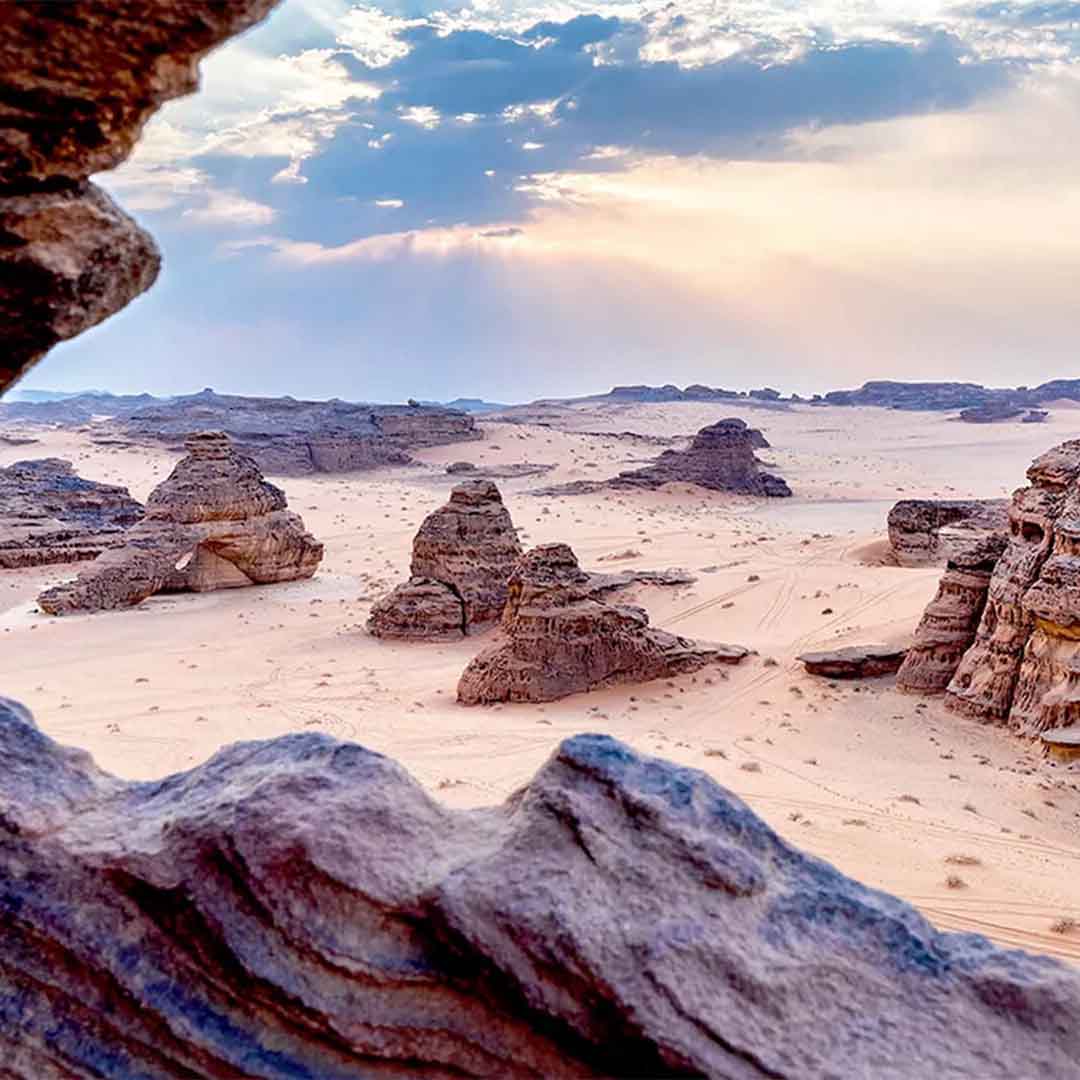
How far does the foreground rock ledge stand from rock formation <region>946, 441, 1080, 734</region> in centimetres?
825

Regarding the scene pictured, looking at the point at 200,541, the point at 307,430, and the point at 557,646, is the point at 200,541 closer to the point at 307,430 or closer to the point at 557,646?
the point at 557,646

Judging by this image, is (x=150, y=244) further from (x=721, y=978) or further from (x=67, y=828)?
(x=721, y=978)

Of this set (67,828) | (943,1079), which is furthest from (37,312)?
(943,1079)

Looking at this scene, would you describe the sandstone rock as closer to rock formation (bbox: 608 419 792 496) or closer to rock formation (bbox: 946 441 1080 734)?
rock formation (bbox: 946 441 1080 734)

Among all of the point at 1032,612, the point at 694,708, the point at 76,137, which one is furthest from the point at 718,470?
the point at 76,137

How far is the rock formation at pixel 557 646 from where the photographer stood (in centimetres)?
1298

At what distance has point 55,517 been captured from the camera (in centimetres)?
2617

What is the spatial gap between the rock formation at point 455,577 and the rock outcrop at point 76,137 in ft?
45.6

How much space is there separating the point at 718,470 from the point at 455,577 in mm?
23900

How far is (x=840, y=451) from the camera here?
6288 cm

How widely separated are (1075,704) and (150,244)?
33.3ft

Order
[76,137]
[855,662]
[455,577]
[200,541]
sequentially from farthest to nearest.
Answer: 1. [200,541]
2. [455,577]
3. [855,662]
4. [76,137]

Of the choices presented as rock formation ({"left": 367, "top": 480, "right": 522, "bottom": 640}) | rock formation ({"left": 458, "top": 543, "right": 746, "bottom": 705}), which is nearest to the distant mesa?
rock formation ({"left": 367, "top": 480, "right": 522, "bottom": 640})

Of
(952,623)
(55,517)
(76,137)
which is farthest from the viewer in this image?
(55,517)
